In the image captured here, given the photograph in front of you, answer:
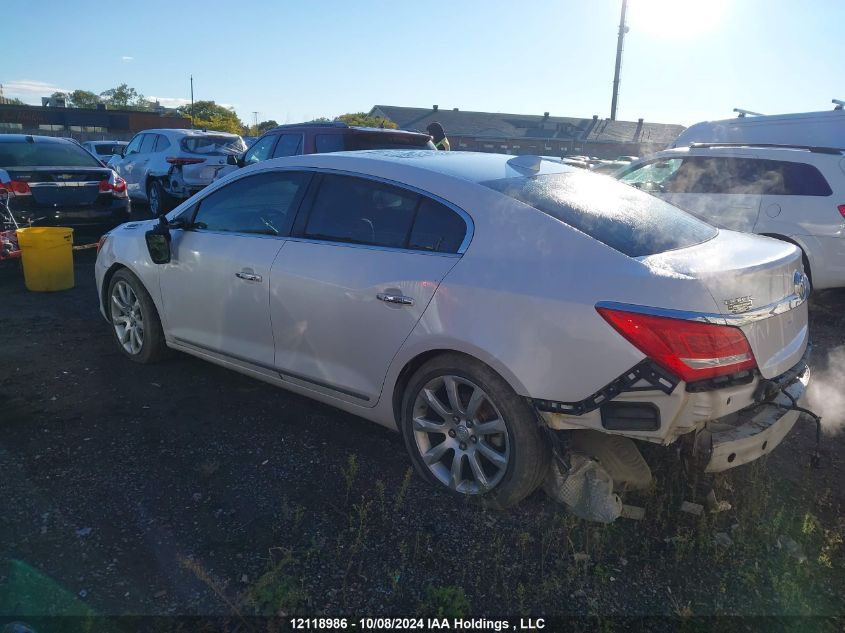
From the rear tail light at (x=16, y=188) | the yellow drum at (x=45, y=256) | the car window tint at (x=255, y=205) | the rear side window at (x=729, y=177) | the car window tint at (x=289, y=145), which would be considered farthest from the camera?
the car window tint at (x=289, y=145)

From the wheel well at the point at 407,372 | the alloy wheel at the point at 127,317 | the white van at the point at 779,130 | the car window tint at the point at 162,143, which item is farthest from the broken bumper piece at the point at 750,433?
the car window tint at the point at 162,143

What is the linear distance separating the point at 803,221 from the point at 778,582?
489 cm

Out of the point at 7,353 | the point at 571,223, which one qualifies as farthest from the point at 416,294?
the point at 7,353

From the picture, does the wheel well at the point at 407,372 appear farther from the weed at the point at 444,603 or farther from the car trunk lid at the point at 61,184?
the car trunk lid at the point at 61,184

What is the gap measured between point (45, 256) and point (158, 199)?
21.1ft

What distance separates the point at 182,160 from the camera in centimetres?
1221

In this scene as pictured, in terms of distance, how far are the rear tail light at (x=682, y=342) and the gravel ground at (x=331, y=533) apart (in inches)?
34.4

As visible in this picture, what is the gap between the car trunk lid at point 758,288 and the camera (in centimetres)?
257

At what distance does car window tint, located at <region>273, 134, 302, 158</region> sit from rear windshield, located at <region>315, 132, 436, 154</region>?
42 cm

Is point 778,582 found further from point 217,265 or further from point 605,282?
point 217,265

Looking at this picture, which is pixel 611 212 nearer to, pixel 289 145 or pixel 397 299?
pixel 397 299

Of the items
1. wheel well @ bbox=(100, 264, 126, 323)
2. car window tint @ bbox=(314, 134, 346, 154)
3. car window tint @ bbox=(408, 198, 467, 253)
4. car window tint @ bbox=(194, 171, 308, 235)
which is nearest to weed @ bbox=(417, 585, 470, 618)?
car window tint @ bbox=(408, 198, 467, 253)

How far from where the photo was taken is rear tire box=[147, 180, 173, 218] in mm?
12578

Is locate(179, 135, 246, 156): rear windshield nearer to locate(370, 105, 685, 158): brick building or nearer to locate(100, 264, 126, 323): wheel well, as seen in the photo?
locate(100, 264, 126, 323): wheel well
